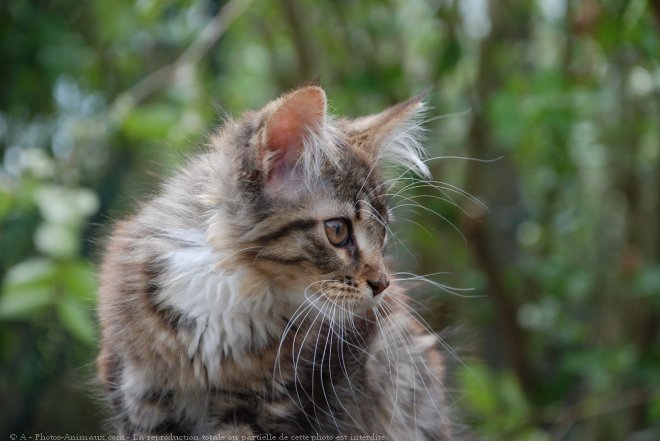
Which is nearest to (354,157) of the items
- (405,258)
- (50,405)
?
(405,258)

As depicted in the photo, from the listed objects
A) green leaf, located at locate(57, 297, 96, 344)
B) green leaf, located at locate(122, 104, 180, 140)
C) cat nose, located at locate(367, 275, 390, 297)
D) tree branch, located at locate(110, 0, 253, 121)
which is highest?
tree branch, located at locate(110, 0, 253, 121)

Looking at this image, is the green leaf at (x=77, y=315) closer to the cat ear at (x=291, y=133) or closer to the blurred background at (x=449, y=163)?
the blurred background at (x=449, y=163)

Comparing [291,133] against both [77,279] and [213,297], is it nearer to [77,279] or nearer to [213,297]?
[213,297]

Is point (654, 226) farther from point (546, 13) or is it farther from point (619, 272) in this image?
point (546, 13)

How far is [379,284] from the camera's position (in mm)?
1878

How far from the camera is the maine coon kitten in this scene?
185 cm

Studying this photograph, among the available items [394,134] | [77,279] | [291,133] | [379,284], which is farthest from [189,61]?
[379,284]

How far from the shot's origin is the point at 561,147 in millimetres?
3787

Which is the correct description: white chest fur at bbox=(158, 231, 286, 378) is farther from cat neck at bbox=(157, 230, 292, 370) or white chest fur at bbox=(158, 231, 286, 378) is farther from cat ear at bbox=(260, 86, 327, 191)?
cat ear at bbox=(260, 86, 327, 191)

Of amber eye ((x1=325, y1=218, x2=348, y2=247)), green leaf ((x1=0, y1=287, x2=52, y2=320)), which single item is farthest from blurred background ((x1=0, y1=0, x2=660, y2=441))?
amber eye ((x1=325, y1=218, x2=348, y2=247))

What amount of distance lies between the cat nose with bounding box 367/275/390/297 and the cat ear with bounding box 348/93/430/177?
0.34m

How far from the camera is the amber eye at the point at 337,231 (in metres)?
1.85

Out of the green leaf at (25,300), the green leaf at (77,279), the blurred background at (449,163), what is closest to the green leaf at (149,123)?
the blurred background at (449,163)

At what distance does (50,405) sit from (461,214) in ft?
7.15
